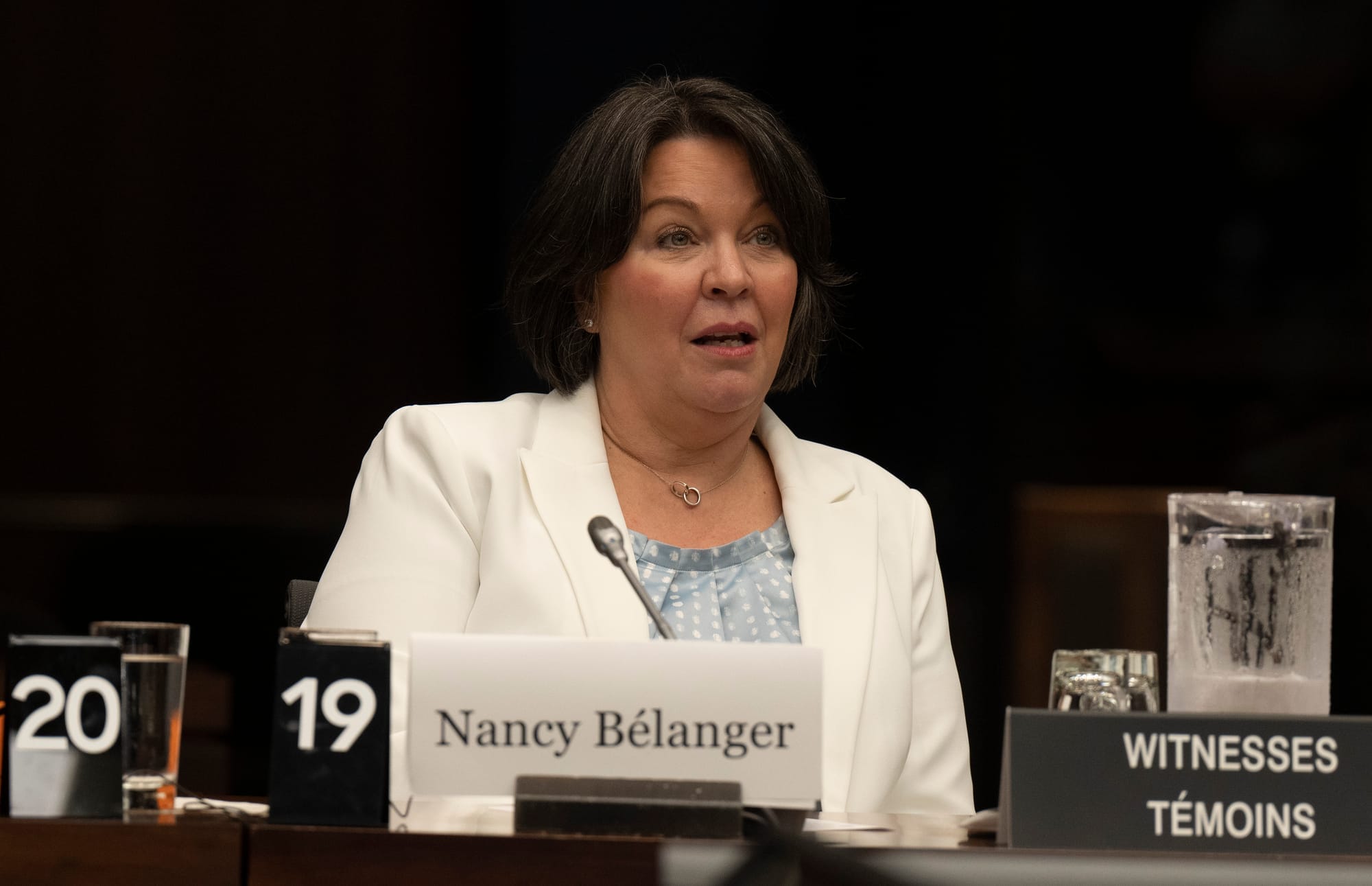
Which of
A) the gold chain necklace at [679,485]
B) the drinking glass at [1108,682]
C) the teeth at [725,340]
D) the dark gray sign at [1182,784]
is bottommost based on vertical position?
the dark gray sign at [1182,784]

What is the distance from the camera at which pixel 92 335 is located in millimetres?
3896

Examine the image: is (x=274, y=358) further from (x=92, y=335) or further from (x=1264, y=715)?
(x=1264, y=715)

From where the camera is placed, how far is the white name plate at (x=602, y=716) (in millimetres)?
1197

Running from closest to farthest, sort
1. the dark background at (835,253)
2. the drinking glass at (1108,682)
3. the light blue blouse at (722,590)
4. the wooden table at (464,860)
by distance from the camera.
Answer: the wooden table at (464,860) → the drinking glass at (1108,682) → the light blue blouse at (722,590) → the dark background at (835,253)

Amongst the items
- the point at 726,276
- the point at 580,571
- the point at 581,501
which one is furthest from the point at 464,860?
the point at 726,276

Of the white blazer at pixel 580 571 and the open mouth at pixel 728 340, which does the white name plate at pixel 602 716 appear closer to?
the white blazer at pixel 580 571

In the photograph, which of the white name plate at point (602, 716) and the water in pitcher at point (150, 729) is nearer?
the white name plate at point (602, 716)

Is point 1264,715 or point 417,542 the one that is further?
point 417,542

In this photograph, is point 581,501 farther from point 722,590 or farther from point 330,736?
point 330,736

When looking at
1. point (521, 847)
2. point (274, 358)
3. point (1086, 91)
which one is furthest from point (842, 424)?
point (521, 847)

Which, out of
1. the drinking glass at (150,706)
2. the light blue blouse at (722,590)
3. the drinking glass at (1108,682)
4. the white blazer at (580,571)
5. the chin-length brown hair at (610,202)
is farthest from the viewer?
the chin-length brown hair at (610,202)

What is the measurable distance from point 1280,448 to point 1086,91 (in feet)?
3.00

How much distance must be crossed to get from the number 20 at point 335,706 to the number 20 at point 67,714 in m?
0.14

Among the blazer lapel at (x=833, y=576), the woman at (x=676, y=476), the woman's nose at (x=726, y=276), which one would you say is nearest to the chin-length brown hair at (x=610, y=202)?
the woman at (x=676, y=476)
